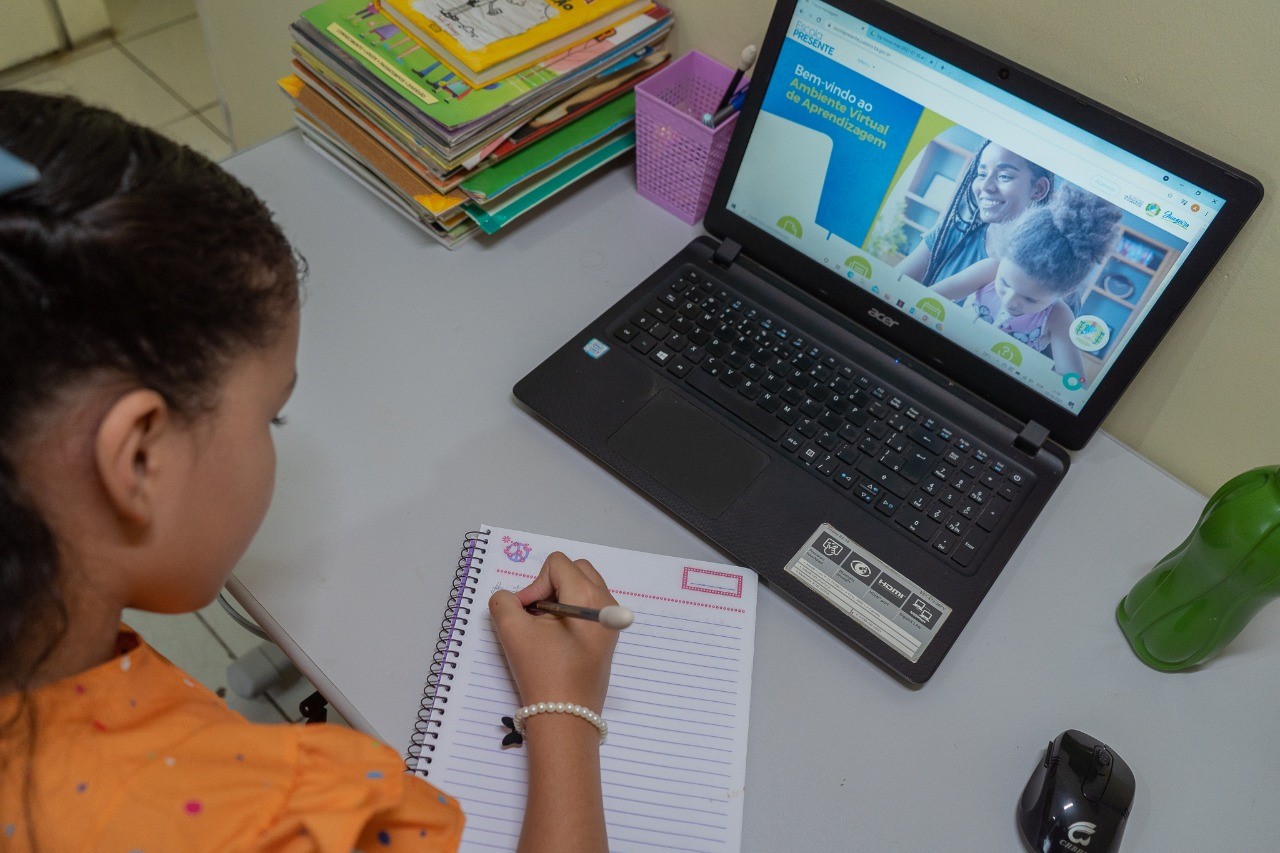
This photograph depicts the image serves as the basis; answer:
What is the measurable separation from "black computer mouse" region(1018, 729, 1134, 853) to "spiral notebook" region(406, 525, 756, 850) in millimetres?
208

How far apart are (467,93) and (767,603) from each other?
0.58m

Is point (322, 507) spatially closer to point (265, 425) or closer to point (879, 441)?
point (265, 425)

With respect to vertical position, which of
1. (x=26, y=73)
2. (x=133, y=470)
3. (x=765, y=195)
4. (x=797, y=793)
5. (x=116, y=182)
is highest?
(x=116, y=182)

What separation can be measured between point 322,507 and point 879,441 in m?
0.49

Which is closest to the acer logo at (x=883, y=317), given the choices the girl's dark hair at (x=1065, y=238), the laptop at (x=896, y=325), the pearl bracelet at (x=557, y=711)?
the laptop at (x=896, y=325)

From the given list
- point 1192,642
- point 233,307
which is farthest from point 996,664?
point 233,307

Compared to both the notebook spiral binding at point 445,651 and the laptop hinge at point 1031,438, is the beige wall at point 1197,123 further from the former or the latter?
the notebook spiral binding at point 445,651

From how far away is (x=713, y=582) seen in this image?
0.80 metres

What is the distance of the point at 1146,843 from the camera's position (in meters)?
0.71

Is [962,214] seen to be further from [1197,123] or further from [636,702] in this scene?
[636,702]

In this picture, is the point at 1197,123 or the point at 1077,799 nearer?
the point at 1077,799

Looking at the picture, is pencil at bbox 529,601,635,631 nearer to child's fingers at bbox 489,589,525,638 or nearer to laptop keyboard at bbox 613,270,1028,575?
child's fingers at bbox 489,589,525,638

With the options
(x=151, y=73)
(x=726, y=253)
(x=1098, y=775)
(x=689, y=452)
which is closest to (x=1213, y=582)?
(x=1098, y=775)

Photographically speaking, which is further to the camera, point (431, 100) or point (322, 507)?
point (431, 100)
